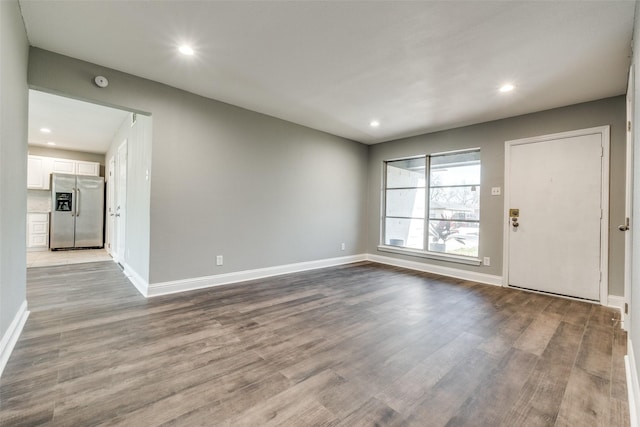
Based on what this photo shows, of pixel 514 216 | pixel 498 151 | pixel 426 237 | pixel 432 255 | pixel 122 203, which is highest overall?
pixel 498 151

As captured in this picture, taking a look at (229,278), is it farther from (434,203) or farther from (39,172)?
(39,172)

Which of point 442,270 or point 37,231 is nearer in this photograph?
point 442,270

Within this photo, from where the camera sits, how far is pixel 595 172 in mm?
3373

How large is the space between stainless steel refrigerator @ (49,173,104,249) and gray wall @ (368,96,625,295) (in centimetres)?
666

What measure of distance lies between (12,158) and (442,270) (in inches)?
205

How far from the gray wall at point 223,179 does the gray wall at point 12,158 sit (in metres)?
0.55

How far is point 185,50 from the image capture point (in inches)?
100

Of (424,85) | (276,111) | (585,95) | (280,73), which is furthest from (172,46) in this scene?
(585,95)

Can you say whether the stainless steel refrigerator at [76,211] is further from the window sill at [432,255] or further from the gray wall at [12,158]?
the window sill at [432,255]

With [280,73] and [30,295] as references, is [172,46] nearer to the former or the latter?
[280,73]

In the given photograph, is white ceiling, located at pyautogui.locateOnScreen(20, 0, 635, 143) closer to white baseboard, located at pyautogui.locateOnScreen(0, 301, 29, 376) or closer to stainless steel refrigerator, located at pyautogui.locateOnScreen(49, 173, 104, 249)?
white baseboard, located at pyautogui.locateOnScreen(0, 301, 29, 376)

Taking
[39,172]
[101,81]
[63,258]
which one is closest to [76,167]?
[39,172]

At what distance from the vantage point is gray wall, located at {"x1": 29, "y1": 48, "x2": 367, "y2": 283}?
9.96 ft

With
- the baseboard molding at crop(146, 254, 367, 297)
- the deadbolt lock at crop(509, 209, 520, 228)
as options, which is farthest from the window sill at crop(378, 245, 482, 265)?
the baseboard molding at crop(146, 254, 367, 297)
